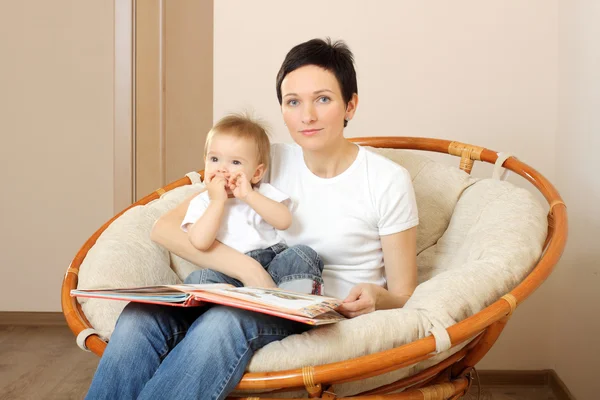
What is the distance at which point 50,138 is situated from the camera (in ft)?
11.7

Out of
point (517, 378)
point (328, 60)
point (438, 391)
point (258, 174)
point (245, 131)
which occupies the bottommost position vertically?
point (517, 378)

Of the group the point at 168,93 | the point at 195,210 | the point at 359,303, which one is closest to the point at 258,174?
the point at 195,210

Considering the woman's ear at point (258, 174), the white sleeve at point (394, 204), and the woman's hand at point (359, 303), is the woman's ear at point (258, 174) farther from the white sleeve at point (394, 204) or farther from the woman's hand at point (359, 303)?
the woman's hand at point (359, 303)

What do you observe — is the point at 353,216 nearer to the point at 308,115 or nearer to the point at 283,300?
the point at 308,115

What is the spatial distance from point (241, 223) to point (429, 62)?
44.1 inches

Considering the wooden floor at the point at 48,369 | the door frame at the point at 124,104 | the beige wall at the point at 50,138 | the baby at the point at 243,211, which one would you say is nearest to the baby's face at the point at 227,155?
the baby at the point at 243,211

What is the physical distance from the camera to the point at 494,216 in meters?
1.64

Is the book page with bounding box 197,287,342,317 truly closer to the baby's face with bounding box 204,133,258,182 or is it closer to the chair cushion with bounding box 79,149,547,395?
the chair cushion with bounding box 79,149,547,395

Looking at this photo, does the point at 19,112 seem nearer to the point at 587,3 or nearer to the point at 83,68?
the point at 83,68

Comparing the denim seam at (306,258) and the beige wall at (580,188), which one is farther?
the beige wall at (580,188)

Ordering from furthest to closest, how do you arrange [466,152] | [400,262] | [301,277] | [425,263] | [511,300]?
[466,152] → [425,263] → [400,262] → [301,277] → [511,300]

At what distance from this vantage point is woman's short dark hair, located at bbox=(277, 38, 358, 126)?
1619 millimetres

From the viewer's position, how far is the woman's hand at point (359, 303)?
53.8 inches

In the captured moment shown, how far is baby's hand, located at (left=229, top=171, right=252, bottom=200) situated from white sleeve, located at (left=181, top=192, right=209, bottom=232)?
3.1 inches
